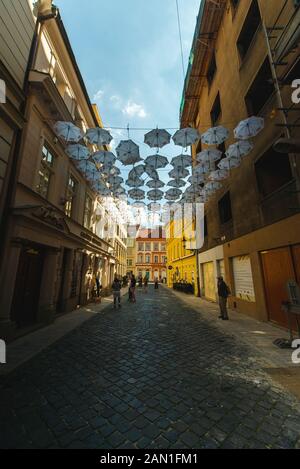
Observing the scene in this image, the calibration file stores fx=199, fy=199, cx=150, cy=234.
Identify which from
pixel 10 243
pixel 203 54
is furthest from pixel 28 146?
pixel 203 54

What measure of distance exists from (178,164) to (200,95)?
1466 centimetres

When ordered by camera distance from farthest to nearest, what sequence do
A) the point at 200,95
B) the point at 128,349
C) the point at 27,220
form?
the point at 200,95, the point at 27,220, the point at 128,349

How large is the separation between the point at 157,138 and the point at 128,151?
125cm

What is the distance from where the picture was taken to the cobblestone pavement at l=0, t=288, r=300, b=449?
2.53 m

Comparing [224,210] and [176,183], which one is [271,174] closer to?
[176,183]

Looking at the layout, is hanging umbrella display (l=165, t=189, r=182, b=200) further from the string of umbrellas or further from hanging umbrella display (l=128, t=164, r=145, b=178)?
hanging umbrella display (l=128, t=164, r=145, b=178)

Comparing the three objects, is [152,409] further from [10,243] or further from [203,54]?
[203,54]

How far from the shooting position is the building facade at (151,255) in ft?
179

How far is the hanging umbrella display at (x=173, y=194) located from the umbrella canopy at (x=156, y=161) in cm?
295

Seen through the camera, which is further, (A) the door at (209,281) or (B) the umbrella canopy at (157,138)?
(A) the door at (209,281)

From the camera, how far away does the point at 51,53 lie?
9.52 m

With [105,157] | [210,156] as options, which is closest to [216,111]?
[210,156]

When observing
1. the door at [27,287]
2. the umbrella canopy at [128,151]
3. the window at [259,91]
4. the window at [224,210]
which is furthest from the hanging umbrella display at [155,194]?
the door at [27,287]

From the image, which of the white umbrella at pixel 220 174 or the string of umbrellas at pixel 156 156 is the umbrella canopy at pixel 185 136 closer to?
the string of umbrellas at pixel 156 156
